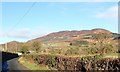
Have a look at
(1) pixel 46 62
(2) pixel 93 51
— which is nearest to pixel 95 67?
(1) pixel 46 62

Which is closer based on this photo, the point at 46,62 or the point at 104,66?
the point at 104,66

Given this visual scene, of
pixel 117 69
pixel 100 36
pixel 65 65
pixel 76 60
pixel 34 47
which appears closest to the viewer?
pixel 117 69

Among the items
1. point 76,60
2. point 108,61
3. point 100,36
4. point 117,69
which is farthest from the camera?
point 100,36

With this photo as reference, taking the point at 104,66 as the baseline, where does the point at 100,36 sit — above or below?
above

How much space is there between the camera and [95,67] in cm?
2602

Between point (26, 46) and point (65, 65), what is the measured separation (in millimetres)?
86625

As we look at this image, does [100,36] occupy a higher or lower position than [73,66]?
higher

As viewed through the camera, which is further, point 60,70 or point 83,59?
point 60,70

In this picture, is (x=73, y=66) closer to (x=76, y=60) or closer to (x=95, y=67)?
(x=76, y=60)

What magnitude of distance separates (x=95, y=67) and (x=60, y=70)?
5.13m

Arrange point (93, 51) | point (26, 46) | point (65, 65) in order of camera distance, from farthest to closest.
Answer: point (26, 46)
point (93, 51)
point (65, 65)

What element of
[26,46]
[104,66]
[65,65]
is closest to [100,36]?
[65,65]

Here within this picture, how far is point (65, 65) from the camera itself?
1196 inches

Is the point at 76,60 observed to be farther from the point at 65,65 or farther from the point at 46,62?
the point at 46,62
